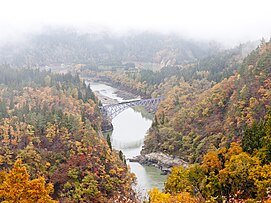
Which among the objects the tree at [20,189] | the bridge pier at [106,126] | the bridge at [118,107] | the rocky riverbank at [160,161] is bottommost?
the bridge pier at [106,126]

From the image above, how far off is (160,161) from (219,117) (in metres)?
10.4

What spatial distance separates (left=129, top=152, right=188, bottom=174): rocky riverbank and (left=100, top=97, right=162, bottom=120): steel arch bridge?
25.9 m

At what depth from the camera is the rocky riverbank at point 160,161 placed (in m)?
56.0

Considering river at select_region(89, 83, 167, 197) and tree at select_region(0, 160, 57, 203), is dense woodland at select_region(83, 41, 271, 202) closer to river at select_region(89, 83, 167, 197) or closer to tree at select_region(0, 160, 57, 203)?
river at select_region(89, 83, 167, 197)

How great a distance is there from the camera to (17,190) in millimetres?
21156

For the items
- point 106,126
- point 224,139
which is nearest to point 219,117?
point 224,139

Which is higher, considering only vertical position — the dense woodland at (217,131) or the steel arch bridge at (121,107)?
the dense woodland at (217,131)

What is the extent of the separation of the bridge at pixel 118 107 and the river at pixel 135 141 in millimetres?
2006

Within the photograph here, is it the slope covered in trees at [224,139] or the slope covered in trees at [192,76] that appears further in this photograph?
the slope covered in trees at [192,76]

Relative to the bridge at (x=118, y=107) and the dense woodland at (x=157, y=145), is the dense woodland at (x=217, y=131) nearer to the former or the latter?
the dense woodland at (x=157, y=145)

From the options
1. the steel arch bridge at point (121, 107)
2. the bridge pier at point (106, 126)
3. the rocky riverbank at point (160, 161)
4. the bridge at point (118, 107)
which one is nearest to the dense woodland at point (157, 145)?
the rocky riverbank at point (160, 161)

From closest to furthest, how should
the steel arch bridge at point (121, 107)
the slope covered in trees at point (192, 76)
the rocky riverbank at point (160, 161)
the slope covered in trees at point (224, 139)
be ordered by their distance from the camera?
the slope covered in trees at point (224, 139) → the rocky riverbank at point (160, 161) → the steel arch bridge at point (121, 107) → the slope covered in trees at point (192, 76)

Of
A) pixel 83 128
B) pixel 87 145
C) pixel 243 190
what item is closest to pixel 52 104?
pixel 83 128

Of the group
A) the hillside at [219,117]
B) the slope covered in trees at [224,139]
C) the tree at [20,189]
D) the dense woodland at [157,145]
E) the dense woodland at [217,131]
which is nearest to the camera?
the tree at [20,189]
